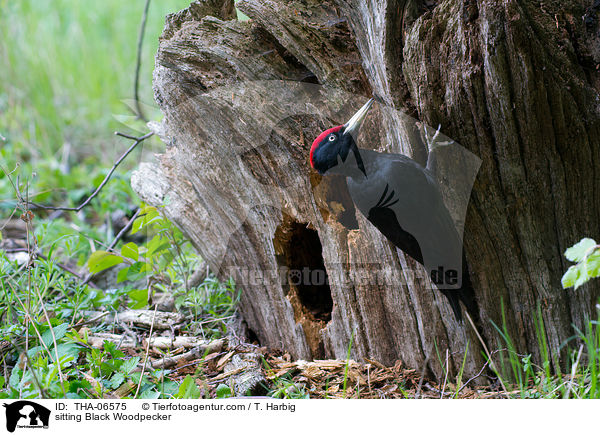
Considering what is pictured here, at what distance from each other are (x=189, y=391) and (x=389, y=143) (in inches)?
49.2

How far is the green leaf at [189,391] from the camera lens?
1923 mm

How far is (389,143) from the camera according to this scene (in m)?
2.06

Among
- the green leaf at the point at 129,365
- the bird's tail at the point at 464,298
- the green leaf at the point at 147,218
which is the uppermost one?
the green leaf at the point at 147,218

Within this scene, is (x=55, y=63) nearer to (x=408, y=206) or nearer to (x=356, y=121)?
(x=356, y=121)

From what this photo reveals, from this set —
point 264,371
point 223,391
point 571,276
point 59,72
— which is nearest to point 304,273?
point 264,371

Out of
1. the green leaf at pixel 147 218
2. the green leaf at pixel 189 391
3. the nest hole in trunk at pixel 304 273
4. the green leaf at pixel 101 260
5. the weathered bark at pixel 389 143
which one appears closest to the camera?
the weathered bark at pixel 389 143

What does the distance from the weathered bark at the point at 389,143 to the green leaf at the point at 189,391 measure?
0.64 metres

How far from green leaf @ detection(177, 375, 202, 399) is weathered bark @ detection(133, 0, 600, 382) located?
0.64m

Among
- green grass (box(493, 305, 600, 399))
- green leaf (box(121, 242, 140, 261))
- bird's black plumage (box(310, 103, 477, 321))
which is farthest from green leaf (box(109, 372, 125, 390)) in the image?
green grass (box(493, 305, 600, 399))

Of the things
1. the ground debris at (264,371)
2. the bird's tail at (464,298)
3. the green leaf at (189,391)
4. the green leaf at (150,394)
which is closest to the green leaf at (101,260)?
the ground debris at (264,371)

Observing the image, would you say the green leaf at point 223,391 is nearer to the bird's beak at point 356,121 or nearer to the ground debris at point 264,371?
the ground debris at point 264,371

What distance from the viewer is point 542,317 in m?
2.06
